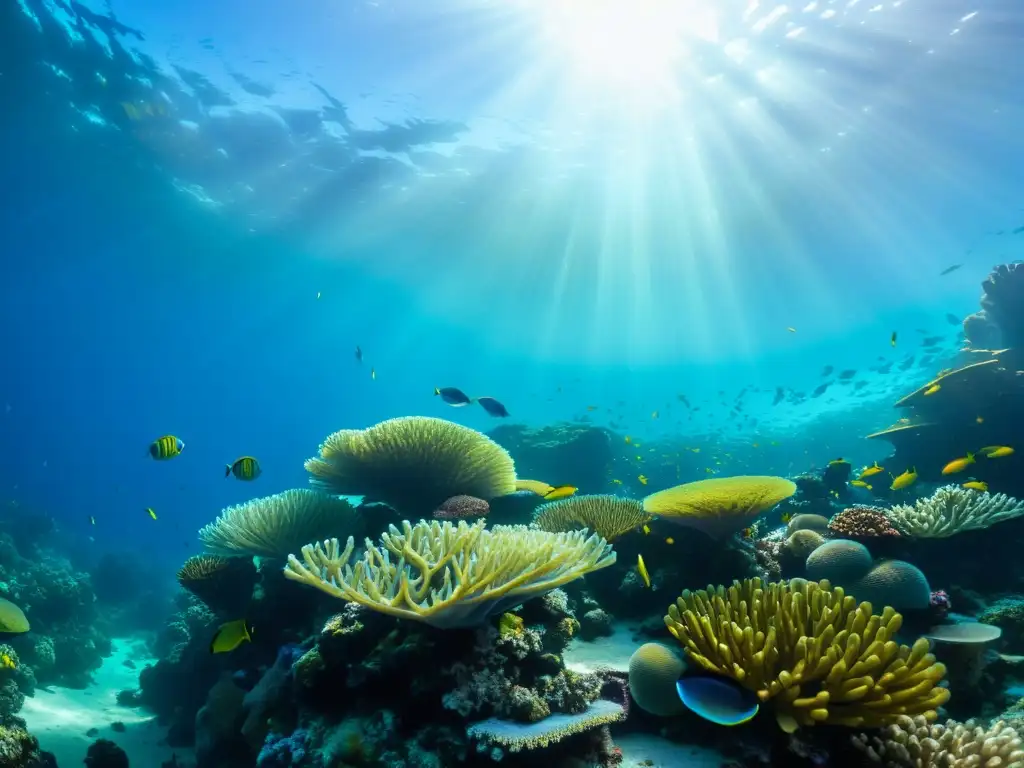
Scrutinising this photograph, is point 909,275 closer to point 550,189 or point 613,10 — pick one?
point 550,189

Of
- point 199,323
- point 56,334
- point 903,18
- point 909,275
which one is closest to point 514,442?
point 903,18

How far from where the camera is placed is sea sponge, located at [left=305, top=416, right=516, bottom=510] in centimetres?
588

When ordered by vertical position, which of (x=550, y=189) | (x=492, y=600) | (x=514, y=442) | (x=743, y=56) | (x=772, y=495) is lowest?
(x=492, y=600)

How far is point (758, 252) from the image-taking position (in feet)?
111

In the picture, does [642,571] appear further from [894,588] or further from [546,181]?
[546,181]

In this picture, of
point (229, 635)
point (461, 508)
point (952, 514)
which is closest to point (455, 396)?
point (461, 508)

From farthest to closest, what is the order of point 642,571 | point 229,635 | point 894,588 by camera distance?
point 642,571 < point 229,635 < point 894,588

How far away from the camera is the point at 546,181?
27.1 m

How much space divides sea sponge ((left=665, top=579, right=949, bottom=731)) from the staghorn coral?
125 millimetres

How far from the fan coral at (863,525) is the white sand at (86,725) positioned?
9463 millimetres

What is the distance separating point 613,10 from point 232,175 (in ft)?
68.2

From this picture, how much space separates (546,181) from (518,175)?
1.68 metres

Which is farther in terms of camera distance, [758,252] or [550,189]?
[758,252]

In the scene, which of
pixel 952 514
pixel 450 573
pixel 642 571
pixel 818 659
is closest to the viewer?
pixel 818 659
